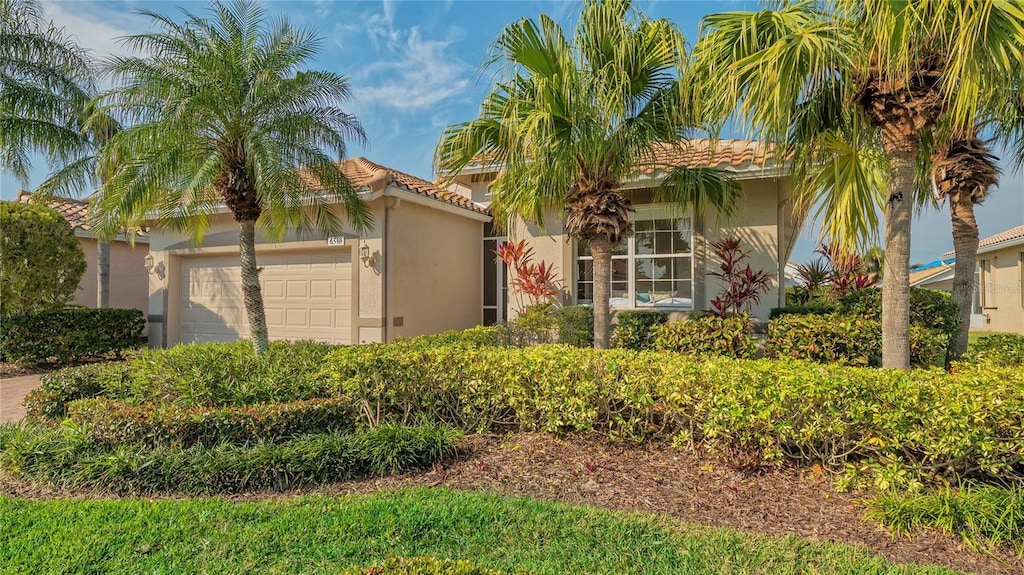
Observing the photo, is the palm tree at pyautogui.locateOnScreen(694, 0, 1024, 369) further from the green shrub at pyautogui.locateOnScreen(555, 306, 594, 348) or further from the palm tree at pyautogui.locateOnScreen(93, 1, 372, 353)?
the palm tree at pyautogui.locateOnScreen(93, 1, 372, 353)

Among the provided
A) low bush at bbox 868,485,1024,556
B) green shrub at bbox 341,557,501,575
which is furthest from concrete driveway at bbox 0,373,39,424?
low bush at bbox 868,485,1024,556

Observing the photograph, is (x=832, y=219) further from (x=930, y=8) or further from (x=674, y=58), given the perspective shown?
(x=674, y=58)

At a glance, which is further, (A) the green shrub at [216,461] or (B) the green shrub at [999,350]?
(B) the green shrub at [999,350]

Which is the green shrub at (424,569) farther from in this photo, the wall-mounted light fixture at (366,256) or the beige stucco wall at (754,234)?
the wall-mounted light fixture at (366,256)

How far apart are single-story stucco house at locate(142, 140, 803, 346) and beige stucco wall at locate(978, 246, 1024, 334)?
11115 millimetres

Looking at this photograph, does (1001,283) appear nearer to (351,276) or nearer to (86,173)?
(351,276)

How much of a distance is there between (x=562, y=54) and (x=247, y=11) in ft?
14.6

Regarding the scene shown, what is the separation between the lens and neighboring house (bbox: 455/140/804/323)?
867 cm

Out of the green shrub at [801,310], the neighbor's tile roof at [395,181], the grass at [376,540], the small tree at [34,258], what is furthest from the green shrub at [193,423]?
the small tree at [34,258]

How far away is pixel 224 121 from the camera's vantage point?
6.67 m

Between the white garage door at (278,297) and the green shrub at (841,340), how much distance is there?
8.47 m

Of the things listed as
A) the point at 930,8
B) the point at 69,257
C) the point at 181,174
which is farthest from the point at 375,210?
the point at 930,8

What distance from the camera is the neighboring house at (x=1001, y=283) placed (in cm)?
1662

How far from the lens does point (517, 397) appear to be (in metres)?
5.21
